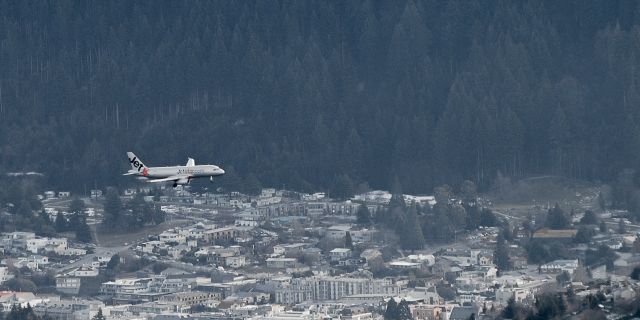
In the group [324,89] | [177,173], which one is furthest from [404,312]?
[324,89]

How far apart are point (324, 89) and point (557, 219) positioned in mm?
23300

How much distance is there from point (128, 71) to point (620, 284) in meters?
60.9

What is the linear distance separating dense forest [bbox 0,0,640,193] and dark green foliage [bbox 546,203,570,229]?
7.84 meters

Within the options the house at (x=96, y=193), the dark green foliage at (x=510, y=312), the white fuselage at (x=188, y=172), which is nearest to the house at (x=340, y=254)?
the white fuselage at (x=188, y=172)

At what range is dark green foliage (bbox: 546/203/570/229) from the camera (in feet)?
372

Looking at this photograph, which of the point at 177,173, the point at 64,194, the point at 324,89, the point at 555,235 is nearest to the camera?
the point at 177,173

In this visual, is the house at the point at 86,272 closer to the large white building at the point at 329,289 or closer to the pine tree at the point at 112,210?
the large white building at the point at 329,289

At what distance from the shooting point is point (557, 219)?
114 m

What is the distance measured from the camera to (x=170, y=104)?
13650 centimetres

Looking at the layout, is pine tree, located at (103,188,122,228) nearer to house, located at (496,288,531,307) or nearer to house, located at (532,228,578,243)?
house, located at (532,228,578,243)

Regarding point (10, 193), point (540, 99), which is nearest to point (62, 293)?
point (10, 193)

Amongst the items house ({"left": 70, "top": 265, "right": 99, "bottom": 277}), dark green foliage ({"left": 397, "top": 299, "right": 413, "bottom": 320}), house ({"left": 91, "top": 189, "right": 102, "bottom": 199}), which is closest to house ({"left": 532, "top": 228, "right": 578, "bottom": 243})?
dark green foliage ({"left": 397, "top": 299, "right": 413, "bottom": 320})

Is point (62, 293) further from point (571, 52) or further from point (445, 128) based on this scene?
point (571, 52)

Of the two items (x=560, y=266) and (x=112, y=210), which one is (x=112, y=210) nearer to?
(x=112, y=210)
